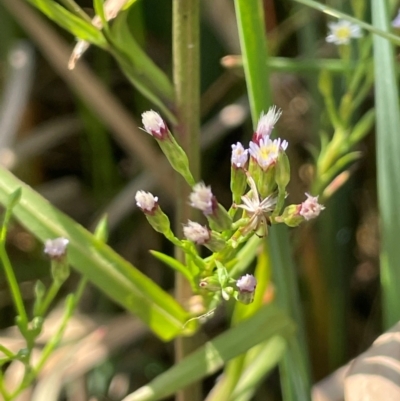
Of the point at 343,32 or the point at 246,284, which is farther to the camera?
the point at 343,32

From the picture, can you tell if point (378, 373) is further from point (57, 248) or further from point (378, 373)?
point (57, 248)

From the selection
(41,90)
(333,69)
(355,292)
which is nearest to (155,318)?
(333,69)

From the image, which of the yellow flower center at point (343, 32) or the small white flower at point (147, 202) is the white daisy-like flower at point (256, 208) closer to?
the small white flower at point (147, 202)

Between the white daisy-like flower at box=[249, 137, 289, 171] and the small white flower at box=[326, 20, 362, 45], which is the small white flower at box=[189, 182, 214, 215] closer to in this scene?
the white daisy-like flower at box=[249, 137, 289, 171]

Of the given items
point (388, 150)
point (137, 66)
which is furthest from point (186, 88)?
point (388, 150)

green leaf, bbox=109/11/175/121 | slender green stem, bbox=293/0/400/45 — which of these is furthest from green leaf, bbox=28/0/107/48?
slender green stem, bbox=293/0/400/45

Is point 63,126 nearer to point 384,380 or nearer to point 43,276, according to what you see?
point 43,276
